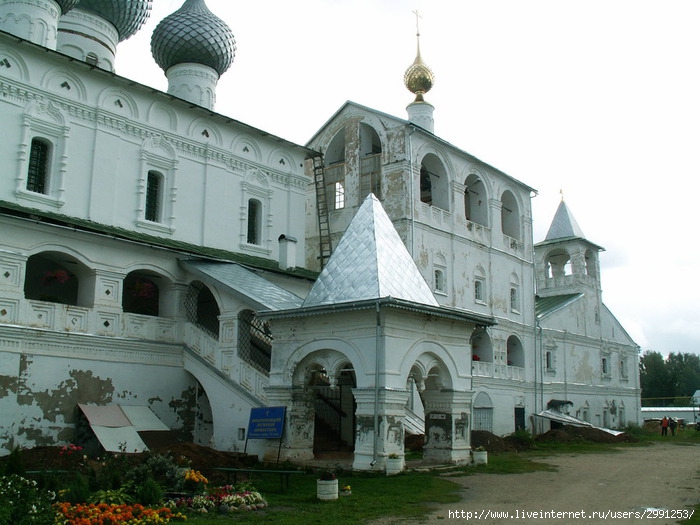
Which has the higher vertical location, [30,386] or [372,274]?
[372,274]

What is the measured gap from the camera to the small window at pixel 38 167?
1714 centimetres

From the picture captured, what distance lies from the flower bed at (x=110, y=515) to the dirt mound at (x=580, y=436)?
1871 centimetres

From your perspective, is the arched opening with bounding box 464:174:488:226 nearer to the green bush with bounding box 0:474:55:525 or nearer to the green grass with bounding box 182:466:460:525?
the green grass with bounding box 182:466:460:525

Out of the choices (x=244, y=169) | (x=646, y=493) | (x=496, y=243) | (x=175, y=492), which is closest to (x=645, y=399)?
(x=496, y=243)

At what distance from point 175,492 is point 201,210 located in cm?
1157

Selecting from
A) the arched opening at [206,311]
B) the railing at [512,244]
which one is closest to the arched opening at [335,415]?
the arched opening at [206,311]

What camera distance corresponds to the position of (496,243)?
28.2 m

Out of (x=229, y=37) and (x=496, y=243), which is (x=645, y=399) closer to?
(x=496, y=243)

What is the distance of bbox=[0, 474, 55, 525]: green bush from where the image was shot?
288 inches

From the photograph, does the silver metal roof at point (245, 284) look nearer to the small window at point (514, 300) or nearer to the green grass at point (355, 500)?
the green grass at point (355, 500)

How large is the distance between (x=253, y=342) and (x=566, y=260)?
23.1 m

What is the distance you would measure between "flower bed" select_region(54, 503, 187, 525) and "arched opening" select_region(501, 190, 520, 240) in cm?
2327

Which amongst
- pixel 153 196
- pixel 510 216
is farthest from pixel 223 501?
pixel 510 216

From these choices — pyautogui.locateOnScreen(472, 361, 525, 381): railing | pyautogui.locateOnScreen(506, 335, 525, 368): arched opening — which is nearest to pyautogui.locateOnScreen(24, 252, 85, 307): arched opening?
pyautogui.locateOnScreen(472, 361, 525, 381): railing
